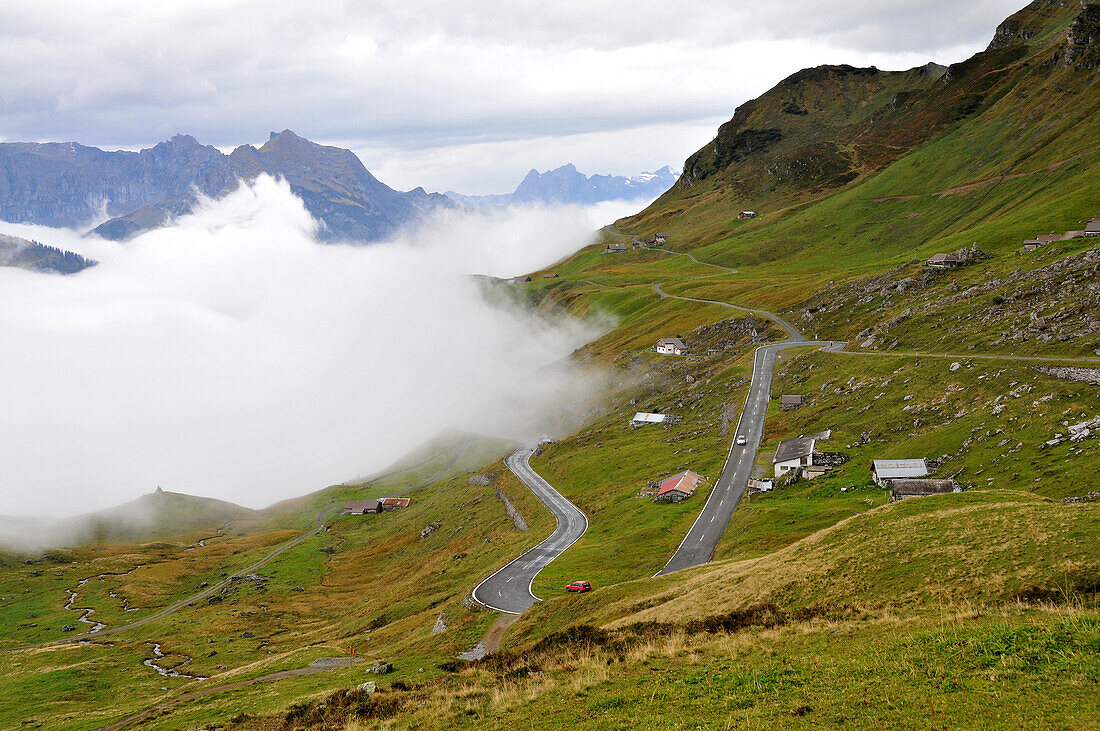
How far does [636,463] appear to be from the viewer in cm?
11612

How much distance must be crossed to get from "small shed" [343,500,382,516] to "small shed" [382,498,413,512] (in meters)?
1.54

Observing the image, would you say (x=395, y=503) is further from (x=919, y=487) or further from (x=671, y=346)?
(x=919, y=487)

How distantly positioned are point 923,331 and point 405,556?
11122 centimetres

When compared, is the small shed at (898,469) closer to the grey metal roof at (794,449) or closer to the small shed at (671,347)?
the grey metal roof at (794,449)

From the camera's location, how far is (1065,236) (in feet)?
446

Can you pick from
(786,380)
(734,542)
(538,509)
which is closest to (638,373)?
(786,380)

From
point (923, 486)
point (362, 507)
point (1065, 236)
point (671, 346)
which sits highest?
point (1065, 236)

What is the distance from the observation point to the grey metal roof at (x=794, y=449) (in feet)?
295

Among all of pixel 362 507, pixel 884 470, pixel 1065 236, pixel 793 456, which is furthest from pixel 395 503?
pixel 1065 236

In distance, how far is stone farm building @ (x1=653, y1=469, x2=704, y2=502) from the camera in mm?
91438

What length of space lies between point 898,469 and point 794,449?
19050 mm

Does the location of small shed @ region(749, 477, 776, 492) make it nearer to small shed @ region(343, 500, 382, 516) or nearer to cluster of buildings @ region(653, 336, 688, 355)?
cluster of buildings @ region(653, 336, 688, 355)

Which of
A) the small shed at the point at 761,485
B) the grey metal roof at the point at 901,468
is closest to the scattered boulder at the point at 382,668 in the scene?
the small shed at the point at 761,485

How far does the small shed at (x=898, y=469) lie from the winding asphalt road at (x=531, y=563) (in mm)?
40052
